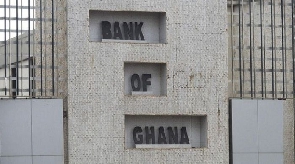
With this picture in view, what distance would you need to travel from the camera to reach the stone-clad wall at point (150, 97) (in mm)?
13117

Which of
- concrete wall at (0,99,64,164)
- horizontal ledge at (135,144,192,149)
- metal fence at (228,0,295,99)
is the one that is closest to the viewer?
concrete wall at (0,99,64,164)

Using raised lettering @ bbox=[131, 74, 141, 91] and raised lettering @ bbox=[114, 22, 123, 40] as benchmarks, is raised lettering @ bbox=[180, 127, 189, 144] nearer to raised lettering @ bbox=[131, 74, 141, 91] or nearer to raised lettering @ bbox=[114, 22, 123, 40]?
raised lettering @ bbox=[131, 74, 141, 91]

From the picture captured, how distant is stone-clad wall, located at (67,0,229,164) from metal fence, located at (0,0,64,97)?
1.35 feet

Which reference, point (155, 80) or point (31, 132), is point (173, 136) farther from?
point (31, 132)

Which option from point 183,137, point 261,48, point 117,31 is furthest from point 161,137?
point 261,48

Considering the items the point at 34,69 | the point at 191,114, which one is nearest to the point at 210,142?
the point at 191,114

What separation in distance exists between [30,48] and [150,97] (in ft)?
7.75

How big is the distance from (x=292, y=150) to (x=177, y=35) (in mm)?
3337

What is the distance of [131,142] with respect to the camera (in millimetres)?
13523

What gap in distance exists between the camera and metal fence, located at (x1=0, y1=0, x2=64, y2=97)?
13156 mm

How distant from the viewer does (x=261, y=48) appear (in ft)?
47.2

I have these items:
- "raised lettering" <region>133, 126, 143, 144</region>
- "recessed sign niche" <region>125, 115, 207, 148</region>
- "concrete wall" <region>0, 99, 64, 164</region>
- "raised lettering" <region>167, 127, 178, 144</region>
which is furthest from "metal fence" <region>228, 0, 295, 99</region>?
"concrete wall" <region>0, 99, 64, 164</region>

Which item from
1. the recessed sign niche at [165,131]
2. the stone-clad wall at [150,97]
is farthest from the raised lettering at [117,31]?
the recessed sign niche at [165,131]

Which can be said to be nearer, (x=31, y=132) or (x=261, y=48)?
(x=31, y=132)
